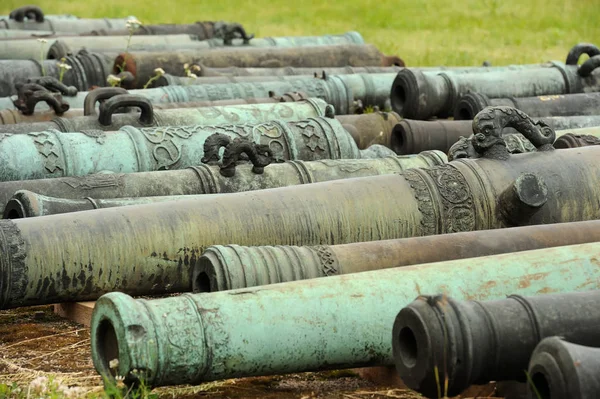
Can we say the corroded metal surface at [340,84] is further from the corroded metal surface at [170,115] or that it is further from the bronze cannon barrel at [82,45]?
the bronze cannon barrel at [82,45]

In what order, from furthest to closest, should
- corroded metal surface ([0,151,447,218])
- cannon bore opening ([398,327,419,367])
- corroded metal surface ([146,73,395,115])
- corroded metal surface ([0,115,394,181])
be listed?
corroded metal surface ([146,73,395,115]), corroded metal surface ([0,115,394,181]), corroded metal surface ([0,151,447,218]), cannon bore opening ([398,327,419,367])

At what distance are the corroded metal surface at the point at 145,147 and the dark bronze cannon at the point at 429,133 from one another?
3.00 ft

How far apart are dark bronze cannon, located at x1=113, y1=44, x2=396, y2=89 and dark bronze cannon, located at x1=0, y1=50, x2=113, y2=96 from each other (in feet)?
0.85

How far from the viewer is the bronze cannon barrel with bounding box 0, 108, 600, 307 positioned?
5.61 metres

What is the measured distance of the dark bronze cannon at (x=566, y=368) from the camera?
3576mm

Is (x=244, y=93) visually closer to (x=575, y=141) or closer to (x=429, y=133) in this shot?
(x=429, y=133)

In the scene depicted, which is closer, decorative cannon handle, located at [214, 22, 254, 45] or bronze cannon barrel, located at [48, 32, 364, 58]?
bronze cannon barrel, located at [48, 32, 364, 58]

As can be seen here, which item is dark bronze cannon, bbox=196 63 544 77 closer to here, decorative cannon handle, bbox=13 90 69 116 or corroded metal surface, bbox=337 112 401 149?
corroded metal surface, bbox=337 112 401 149

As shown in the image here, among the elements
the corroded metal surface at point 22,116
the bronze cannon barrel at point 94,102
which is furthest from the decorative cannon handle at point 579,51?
the corroded metal surface at point 22,116

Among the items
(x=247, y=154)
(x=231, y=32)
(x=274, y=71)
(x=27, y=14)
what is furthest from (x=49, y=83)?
(x=27, y=14)

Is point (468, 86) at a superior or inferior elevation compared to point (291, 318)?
superior

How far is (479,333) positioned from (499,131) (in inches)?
93.9

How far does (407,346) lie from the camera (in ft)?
13.7

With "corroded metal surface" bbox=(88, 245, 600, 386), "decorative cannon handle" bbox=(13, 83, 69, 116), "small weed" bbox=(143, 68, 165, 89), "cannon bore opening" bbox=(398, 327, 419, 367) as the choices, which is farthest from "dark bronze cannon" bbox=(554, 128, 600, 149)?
"small weed" bbox=(143, 68, 165, 89)
